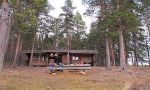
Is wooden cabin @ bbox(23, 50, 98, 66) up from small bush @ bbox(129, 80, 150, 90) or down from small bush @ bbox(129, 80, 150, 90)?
up

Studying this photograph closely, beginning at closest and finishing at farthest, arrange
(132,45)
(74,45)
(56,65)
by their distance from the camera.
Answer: (56,65) < (132,45) < (74,45)

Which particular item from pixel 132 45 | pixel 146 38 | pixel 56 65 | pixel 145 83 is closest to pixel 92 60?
pixel 132 45

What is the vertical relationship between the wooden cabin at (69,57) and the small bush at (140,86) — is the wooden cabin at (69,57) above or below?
above

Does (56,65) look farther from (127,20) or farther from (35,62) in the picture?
(35,62)

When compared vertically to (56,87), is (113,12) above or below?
above

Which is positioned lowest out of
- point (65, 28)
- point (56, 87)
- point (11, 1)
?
A: point (56, 87)

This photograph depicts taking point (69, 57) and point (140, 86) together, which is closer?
point (140, 86)

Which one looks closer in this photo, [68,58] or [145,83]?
[145,83]

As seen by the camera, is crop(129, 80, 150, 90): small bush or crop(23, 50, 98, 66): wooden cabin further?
crop(23, 50, 98, 66): wooden cabin

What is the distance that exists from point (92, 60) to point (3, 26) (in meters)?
34.7

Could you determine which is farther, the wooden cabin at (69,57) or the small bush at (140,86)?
the wooden cabin at (69,57)

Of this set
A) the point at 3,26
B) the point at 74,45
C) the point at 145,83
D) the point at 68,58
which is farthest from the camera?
the point at 74,45

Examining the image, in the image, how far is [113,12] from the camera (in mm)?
29531

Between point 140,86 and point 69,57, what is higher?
point 69,57
